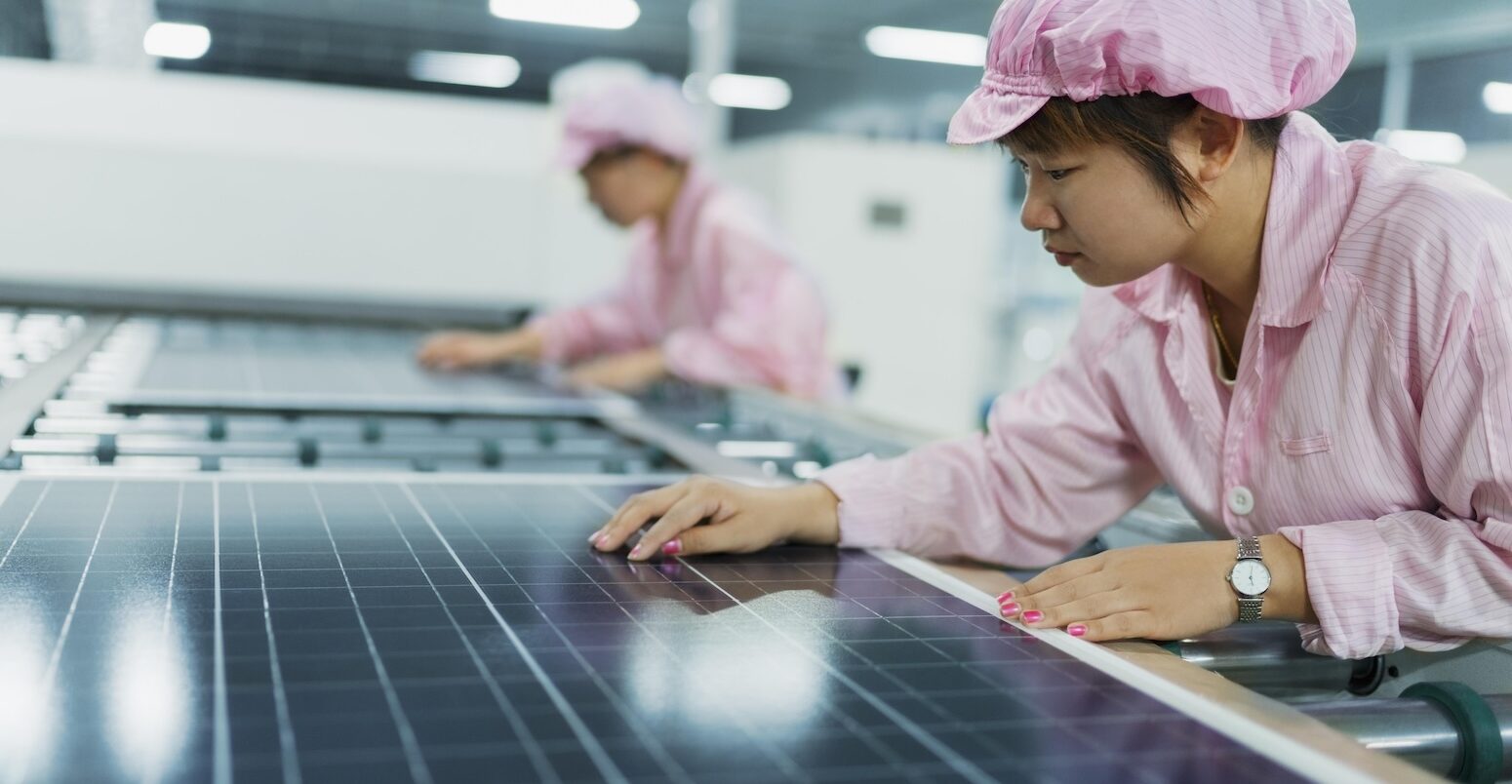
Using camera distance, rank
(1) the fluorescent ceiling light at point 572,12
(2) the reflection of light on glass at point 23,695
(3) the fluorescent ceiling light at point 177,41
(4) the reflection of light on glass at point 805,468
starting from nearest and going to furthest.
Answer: (2) the reflection of light on glass at point 23,695
(4) the reflection of light on glass at point 805,468
(3) the fluorescent ceiling light at point 177,41
(1) the fluorescent ceiling light at point 572,12

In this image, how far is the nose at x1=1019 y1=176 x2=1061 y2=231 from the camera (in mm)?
1271

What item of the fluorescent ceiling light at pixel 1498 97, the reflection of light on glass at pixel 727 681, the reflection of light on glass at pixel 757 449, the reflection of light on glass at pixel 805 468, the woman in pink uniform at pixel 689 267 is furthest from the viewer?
the fluorescent ceiling light at pixel 1498 97

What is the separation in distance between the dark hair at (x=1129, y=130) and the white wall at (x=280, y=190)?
3.07 m

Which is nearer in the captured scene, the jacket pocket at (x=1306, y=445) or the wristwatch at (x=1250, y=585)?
the wristwatch at (x=1250, y=585)

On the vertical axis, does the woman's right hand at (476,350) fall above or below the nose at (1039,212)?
below

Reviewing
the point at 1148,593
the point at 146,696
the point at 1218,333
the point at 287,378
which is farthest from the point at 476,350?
the point at 146,696

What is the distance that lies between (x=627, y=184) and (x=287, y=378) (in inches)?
39.7

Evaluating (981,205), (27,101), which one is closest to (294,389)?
(27,101)

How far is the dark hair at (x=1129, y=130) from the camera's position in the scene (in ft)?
3.94

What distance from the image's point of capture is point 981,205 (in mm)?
5258

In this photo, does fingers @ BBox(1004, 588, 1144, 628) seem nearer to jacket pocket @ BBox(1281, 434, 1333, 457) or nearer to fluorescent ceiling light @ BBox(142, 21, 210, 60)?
jacket pocket @ BBox(1281, 434, 1333, 457)

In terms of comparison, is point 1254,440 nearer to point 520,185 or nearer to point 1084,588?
point 1084,588

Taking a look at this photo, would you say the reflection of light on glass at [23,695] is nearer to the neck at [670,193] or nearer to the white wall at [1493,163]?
the neck at [670,193]

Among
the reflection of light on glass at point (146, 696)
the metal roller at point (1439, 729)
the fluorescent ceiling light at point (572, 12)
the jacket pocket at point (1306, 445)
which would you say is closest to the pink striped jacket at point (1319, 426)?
the jacket pocket at point (1306, 445)
